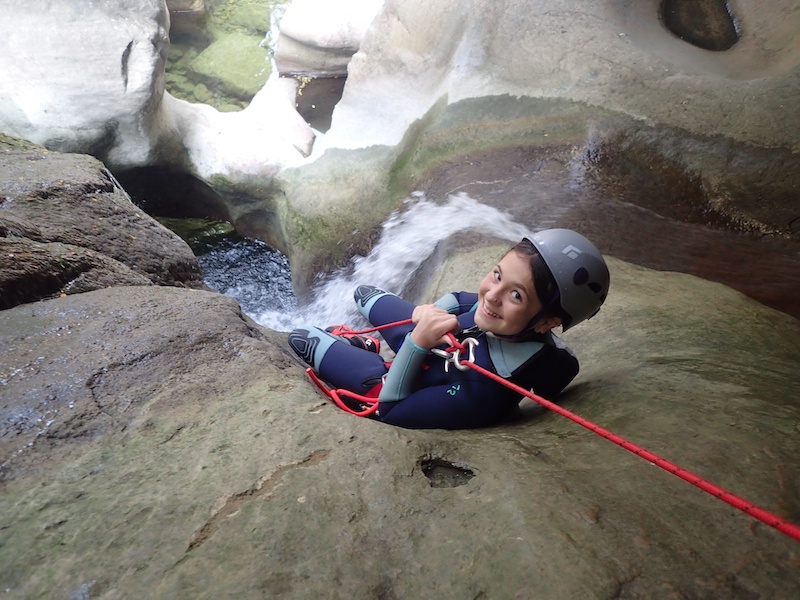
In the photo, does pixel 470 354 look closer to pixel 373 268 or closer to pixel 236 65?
pixel 373 268

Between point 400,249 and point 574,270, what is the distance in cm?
279

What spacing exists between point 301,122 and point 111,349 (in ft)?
17.5

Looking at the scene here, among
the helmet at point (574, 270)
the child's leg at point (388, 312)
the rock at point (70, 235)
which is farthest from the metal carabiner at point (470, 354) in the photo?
the rock at point (70, 235)

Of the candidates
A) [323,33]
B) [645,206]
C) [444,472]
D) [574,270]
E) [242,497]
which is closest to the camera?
[242,497]

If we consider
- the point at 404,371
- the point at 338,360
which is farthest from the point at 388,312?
the point at 404,371

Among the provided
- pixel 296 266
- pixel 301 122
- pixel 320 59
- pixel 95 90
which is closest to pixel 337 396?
pixel 296 266

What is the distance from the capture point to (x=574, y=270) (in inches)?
70.8

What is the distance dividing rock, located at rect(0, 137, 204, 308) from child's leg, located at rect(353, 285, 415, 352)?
1.16 metres

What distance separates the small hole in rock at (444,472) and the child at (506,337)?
0.45 metres

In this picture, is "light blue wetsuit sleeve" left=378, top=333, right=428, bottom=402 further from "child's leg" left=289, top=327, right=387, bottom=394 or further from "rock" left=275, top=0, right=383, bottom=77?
"rock" left=275, top=0, right=383, bottom=77

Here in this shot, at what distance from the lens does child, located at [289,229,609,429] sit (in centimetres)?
182

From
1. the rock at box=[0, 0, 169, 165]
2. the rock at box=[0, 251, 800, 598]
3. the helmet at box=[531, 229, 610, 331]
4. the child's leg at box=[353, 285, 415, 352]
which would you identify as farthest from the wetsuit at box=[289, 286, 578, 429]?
the rock at box=[0, 0, 169, 165]

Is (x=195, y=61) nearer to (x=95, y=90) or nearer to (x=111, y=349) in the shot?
(x=95, y=90)

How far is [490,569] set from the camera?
1.19 meters
